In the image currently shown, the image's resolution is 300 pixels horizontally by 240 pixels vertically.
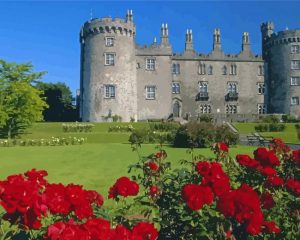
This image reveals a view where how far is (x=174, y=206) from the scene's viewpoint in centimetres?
543

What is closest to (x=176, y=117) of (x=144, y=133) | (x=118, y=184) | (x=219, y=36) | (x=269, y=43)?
(x=219, y=36)

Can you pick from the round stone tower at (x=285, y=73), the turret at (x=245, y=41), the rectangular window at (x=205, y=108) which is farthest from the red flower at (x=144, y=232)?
the turret at (x=245, y=41)

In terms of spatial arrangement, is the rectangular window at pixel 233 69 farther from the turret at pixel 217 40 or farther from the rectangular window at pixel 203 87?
the rectangular window at pixel 203 87

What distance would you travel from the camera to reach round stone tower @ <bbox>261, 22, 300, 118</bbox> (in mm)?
60094

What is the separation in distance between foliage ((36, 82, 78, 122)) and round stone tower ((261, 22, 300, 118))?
34693 millimetres

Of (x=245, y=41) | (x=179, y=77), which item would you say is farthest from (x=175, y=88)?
(x=245, y=41)

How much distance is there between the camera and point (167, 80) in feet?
192

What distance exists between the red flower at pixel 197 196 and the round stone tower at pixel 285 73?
59.6 m

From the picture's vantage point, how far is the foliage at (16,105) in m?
36.3

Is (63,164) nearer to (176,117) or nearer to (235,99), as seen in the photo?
(176,117)

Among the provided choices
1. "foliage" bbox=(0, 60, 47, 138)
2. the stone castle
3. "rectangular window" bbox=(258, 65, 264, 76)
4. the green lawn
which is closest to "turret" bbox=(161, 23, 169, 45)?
the stone castle

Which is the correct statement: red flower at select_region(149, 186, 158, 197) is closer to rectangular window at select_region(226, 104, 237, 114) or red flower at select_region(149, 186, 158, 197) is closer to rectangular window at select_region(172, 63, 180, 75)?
rectangular window at select_region(172, 63, 180, 75)

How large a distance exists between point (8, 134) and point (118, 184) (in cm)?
3407

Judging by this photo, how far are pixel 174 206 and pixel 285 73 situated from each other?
59246 millimetres
